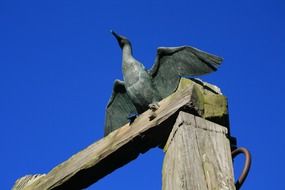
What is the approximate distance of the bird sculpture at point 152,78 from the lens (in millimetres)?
3119

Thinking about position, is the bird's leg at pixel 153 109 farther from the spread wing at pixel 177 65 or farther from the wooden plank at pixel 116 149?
the spread wing at pixel 177 65

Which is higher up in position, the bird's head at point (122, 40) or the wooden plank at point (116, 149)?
the bird's head at point (122, 40)

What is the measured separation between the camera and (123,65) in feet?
12.4

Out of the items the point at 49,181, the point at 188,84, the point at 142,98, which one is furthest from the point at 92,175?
the point at 188,84

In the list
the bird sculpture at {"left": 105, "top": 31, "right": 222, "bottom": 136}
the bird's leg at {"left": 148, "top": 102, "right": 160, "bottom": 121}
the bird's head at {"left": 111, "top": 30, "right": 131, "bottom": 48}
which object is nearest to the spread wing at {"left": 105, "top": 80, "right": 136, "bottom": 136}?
the bird sculpture at {"left": 105, "top": 31, "right": 222, "bottom": 136}

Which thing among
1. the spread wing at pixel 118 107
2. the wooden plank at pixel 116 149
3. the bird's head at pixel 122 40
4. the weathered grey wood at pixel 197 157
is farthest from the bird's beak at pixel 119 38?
the weathered grey wood at pixel 197 157

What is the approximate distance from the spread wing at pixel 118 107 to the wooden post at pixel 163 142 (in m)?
0.44

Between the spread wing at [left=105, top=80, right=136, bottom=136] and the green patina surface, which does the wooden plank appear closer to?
the green patina surface

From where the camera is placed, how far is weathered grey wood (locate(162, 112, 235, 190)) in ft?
8.05

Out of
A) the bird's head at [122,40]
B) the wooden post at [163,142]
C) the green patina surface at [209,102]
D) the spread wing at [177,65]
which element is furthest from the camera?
the bird's head at [122,40]

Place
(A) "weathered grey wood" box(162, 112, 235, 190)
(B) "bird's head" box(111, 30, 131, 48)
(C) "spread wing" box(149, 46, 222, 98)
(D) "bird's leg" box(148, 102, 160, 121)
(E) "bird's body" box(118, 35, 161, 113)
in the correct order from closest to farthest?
(A) "weathered grey wood" box(162, 112, 235, 190) < (D) "bird's leg" box(148, 102, 160, 121) < (C) "spread wing" box(149, 46, 222, 98) < (E) "bird's body" box(118, 35, 161, 113) < (B) "bird's head" box(111, 30, 131, 48)

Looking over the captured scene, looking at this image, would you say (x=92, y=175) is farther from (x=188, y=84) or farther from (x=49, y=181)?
(x=188, y=84)

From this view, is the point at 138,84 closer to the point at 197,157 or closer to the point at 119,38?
the point at 119,38

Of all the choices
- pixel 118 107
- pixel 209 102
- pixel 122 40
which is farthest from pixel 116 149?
pixel 122 40
